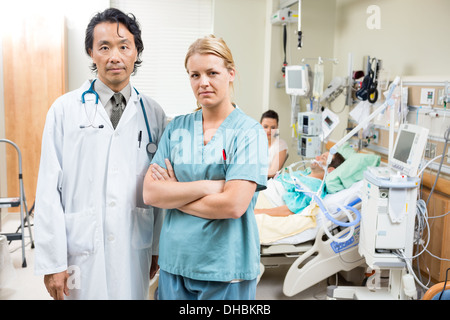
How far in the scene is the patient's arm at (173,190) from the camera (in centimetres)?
96

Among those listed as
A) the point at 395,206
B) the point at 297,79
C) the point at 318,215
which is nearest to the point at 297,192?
the point at 318,215

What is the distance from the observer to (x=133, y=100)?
110cm

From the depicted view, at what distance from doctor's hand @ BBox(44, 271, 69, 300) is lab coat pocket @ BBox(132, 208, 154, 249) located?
0.19m

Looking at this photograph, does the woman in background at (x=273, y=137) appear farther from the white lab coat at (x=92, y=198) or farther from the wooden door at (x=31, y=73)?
the white lab coat at (x=92, y=198)

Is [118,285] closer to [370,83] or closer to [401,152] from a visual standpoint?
[401,152]

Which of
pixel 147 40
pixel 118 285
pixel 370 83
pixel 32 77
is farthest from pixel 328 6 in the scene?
pixel 118 285

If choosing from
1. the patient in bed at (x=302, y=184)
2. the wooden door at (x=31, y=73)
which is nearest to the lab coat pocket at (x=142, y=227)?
the wooden door at (x=31, y=73)

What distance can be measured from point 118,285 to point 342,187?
1628mm

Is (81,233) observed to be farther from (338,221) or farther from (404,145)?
(404,145)

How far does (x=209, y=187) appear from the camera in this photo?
965mm

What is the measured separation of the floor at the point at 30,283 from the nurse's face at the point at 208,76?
1272 mm

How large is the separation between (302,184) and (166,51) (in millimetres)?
1167

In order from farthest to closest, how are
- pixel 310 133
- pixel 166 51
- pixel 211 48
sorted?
1. pixel 310 133
2. pixel 166 51
3. pixel 211 48

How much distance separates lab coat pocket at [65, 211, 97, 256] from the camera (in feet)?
3.45
